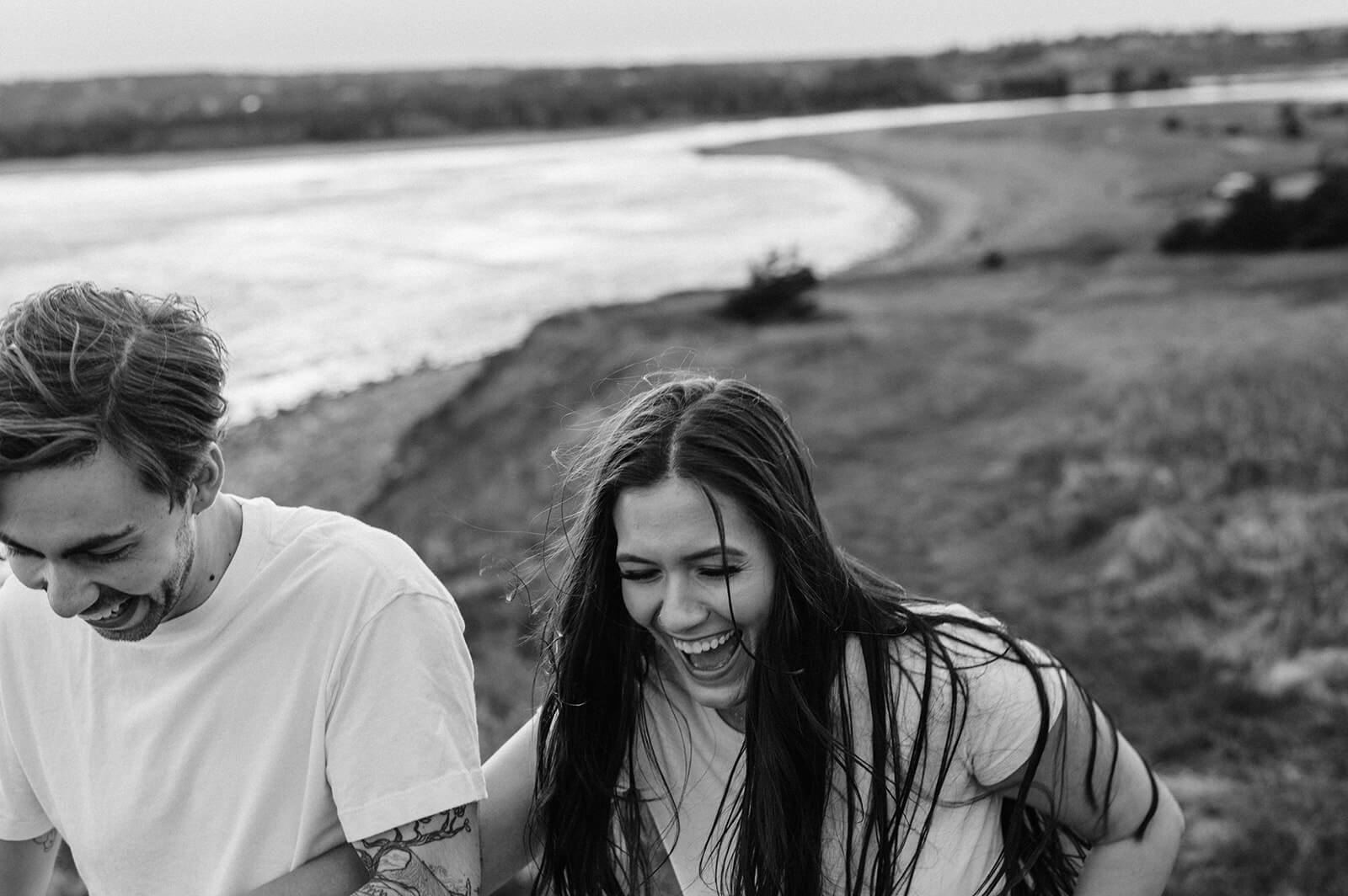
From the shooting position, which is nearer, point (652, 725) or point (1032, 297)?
point (652, 725)

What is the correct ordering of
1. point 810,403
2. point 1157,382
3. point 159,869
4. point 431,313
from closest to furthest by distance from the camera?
point 159,869 → point 1157,382 → point 810,403 → point 431,313

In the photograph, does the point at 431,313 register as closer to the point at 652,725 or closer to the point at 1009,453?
the point at 1009,453

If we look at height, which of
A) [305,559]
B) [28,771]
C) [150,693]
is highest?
[305,559]

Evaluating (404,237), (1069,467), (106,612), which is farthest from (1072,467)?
(404,237)

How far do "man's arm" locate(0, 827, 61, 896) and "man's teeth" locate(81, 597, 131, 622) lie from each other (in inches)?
22.8

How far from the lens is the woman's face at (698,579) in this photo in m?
2.47

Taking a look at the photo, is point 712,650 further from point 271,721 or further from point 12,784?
point 12,784

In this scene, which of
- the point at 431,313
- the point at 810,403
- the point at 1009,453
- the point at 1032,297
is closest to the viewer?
the point at 1009,453

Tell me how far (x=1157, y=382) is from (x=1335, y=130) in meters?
24.0

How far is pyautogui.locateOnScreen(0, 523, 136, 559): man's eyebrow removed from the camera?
2219 mm

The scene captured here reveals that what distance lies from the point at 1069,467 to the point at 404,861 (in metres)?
7.71

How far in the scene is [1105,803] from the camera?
8.67 feet

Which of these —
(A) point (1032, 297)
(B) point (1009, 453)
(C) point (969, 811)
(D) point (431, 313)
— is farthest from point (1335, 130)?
(C) point (969, 811)

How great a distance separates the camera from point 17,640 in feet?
8.25
